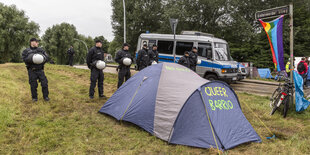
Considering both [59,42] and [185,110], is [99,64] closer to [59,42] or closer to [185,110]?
[185,110]

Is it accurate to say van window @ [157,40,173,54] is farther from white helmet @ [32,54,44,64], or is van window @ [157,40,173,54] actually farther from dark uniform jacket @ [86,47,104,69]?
white helmet @ [32,54,44,64]

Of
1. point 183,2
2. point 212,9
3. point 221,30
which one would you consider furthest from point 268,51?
point 183,2

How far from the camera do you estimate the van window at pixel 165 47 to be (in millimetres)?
11656

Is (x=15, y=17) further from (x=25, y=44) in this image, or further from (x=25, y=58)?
(x=25, y=58)

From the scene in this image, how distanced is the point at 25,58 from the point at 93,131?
9.57 feet

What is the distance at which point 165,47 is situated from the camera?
38.8 feet

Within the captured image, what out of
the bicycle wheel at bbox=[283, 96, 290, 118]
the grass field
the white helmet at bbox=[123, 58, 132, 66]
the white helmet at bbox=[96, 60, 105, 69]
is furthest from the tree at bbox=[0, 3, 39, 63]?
the bicycle wheel at bbox=[283, 96, 290, 118]

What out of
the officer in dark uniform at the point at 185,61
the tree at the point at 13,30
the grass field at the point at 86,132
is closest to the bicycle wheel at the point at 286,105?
the grass field at the point at 86,132

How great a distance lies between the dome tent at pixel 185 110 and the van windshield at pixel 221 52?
610 centimetres

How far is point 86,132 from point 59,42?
52.3 meters

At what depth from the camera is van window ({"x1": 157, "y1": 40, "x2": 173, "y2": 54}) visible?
459 inches

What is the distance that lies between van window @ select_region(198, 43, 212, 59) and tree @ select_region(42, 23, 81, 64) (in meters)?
Answer: 45.8

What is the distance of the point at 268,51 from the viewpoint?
2303 cm

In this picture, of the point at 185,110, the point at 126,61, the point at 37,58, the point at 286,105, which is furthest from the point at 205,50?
the point at 37,58
